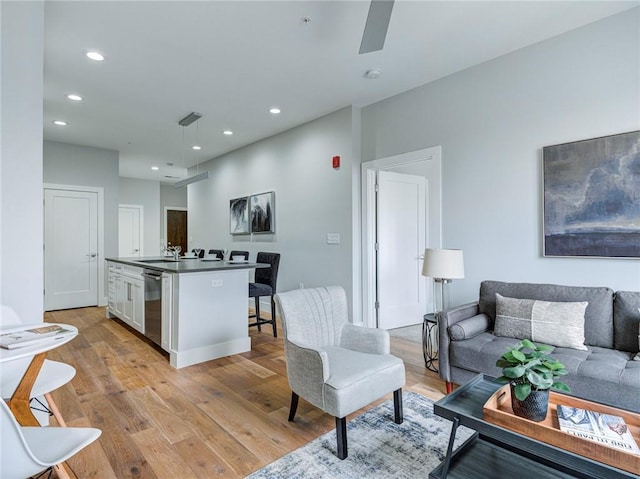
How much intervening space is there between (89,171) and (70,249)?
1435mm

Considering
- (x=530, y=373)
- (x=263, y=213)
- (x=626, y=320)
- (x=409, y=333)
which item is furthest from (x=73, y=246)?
(x=626, y=320)

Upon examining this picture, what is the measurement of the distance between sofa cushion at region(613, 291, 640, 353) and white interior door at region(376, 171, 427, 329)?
2333 mm

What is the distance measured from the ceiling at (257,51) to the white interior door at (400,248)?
1.20m

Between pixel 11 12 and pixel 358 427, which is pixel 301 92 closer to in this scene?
pixel 11 12

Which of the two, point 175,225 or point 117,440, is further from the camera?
point 175,225

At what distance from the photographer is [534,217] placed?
294cm

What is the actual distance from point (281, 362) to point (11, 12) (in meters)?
3.14

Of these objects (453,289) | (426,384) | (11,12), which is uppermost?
(11,12)

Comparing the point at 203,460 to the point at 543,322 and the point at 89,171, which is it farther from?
the point at 89,171

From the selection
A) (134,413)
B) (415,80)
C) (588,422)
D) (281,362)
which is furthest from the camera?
(415,80)

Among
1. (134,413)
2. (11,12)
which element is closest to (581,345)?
(134,413)

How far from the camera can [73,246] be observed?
6.12m

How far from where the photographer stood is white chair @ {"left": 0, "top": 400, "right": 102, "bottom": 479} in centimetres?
101

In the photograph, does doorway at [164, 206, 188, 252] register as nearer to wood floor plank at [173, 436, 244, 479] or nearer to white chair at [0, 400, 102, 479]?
wood floor plank at [173, 436, 244, 479]
